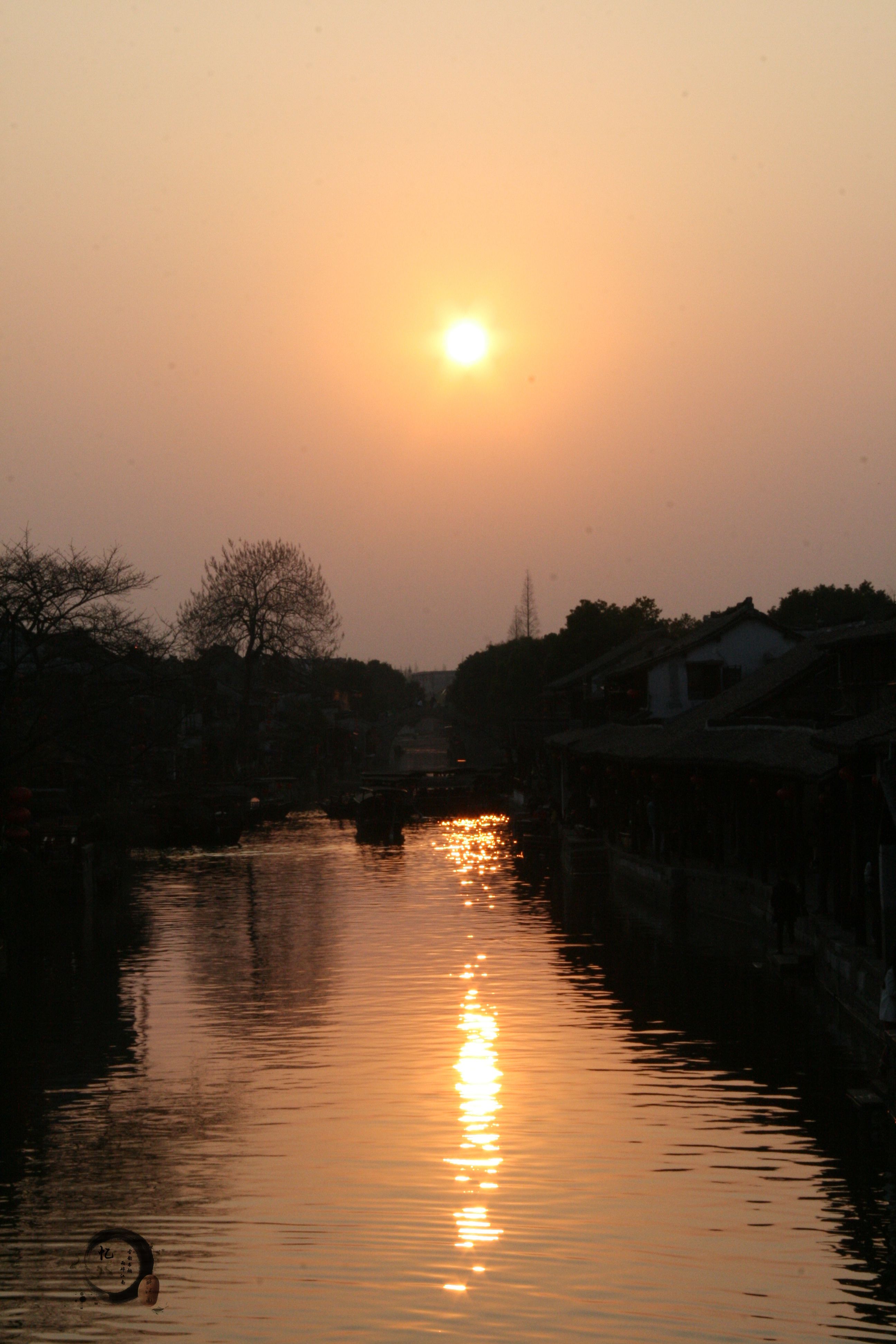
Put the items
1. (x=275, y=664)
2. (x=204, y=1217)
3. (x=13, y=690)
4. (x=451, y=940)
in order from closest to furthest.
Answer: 1. (x=204, y=1217)
2. (x=451, y=940)
3. (x=13, y=690)
4. (x=275, y=664)

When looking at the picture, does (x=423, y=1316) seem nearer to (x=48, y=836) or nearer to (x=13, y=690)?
(x=13, y=690)

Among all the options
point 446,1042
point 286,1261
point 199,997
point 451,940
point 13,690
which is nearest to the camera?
point 286,1261

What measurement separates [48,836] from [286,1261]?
30.0 meters

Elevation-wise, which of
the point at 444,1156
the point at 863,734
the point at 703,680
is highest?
the point at 703,680

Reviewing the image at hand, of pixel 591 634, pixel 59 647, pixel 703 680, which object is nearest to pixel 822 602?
pixel 591 634

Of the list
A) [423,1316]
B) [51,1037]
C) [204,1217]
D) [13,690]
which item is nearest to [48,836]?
[13,690]

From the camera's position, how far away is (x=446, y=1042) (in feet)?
69.9

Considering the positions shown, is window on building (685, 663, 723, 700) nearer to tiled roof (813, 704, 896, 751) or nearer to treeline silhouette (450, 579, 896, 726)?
treeline silhouette (450, 579, 896, 726)

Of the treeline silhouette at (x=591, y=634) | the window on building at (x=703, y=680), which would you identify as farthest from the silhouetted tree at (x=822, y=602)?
the window on building at (x=703, y=680)

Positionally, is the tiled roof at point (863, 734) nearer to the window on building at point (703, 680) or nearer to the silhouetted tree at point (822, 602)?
the window on building at point (703, 680)

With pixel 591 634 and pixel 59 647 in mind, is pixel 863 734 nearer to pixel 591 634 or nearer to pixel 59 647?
pixel 59 647

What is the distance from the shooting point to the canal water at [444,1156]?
11008mm

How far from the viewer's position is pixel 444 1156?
1521cm

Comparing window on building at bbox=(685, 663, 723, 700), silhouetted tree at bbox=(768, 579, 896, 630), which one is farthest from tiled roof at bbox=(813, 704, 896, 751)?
silhouetted tree at bbox=(768, 579, 896, 630)
